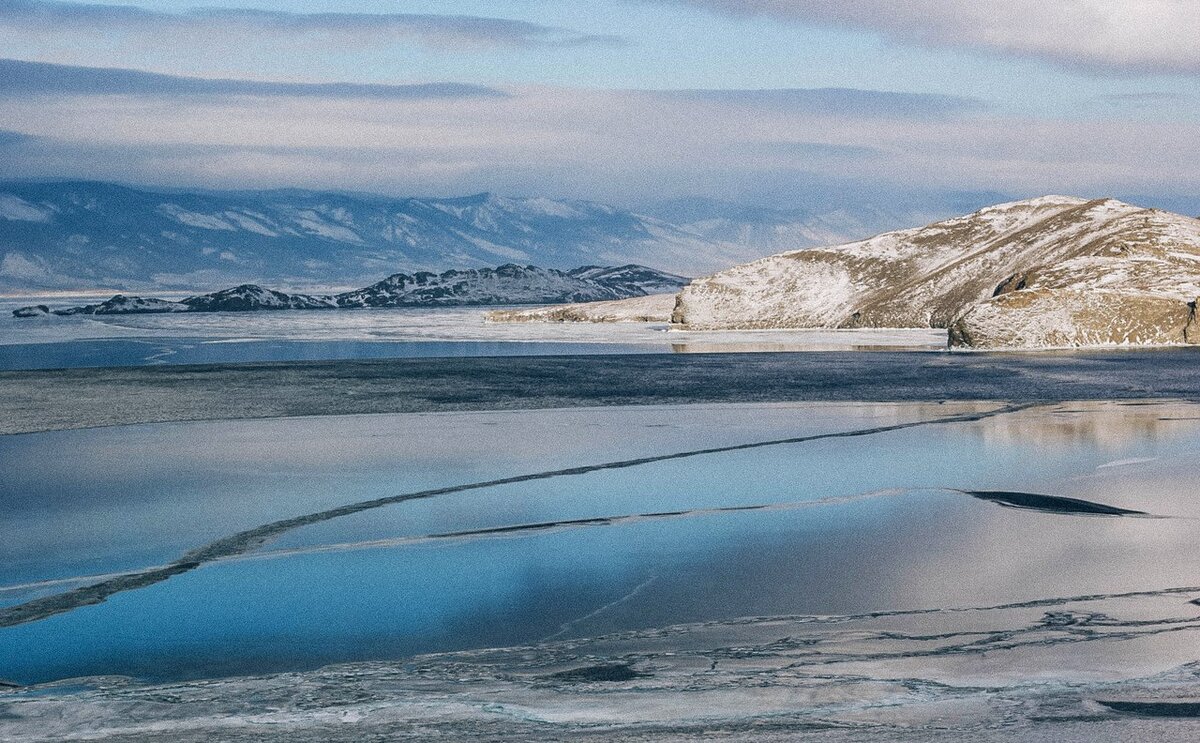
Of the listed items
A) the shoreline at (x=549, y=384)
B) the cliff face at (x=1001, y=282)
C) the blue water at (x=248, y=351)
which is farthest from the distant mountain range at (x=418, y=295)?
the shoreline at (x=549, y=384)

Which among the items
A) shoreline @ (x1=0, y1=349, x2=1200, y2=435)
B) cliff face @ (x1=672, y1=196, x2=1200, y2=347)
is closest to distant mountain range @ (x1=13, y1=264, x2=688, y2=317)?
cliff face @ (x1=672, y1=196, x2=1200, y2=347)

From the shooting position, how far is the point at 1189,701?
6.50m

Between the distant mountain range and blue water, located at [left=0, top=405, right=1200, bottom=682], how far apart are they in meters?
82.4

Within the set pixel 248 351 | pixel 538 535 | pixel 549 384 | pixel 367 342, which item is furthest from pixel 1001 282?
pixel 538 535

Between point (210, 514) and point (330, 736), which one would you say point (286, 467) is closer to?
point (210, 514)

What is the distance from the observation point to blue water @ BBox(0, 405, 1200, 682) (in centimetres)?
833

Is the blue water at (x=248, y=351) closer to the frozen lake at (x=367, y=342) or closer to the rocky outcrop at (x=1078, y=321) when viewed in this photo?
the frozen lake at (x=367, y=342)

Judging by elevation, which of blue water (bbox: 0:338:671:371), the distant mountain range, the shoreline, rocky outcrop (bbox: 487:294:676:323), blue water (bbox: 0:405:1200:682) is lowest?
blue water (bbox: 0:405:1200:682)

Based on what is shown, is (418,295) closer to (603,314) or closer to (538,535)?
(603,314)

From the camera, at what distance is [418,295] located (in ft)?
399

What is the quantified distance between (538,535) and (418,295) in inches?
4413

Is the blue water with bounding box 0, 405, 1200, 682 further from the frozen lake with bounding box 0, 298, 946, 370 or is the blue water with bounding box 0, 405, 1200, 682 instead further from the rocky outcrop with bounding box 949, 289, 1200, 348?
the rocky outcrop with bounding box 949, 289, 1200, 348

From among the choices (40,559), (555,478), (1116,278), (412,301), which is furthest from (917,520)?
(412,301)

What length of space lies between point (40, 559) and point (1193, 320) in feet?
116
